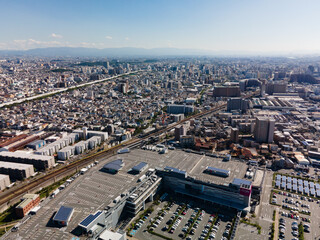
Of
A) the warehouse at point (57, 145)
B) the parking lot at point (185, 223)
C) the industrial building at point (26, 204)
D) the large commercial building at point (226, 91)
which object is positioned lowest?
the parking lot at point (185, 223)

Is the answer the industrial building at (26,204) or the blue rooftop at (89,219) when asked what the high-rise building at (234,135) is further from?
the industrial building at (26,204)

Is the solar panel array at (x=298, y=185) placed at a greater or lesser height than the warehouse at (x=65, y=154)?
lesser

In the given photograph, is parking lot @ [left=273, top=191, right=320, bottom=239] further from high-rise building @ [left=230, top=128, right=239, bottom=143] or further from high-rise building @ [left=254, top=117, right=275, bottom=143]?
high-rise building @ [left=254, top=117, right=275, bottom=143]

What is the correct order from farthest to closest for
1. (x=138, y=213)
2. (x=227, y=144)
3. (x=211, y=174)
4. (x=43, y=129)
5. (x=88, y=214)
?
(x=43, y=129), (x=227, y=144), (x=211, y=174), (x=138, y=213), (x=88, y=214)

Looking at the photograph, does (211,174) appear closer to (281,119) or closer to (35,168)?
(35,168)

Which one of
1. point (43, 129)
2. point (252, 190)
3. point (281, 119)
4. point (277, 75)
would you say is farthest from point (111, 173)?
point (277, 75)

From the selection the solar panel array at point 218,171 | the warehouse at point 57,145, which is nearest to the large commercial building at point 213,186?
the solar panel array at point 218,171

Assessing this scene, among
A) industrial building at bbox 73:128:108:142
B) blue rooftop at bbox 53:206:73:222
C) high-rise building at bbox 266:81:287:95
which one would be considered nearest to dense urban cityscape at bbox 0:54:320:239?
blue rooftop at bbox 53:206:73:222
